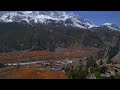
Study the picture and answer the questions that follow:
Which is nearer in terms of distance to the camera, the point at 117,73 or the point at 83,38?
the point at 117,73

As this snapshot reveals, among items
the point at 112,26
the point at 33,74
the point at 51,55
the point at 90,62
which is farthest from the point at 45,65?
the point at 112,26

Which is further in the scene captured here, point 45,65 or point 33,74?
point 45,65

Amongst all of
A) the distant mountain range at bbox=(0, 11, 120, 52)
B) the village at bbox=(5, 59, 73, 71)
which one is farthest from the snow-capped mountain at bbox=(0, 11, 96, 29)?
the village at bbox=(5, 59, 73, 71)

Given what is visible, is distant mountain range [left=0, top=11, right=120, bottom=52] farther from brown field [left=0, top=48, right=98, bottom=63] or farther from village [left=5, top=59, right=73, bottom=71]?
village [left=5, top=59, right=73, bottom=71]

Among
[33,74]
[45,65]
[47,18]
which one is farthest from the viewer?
[45,65]

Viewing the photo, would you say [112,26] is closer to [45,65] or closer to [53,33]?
[53,33]
